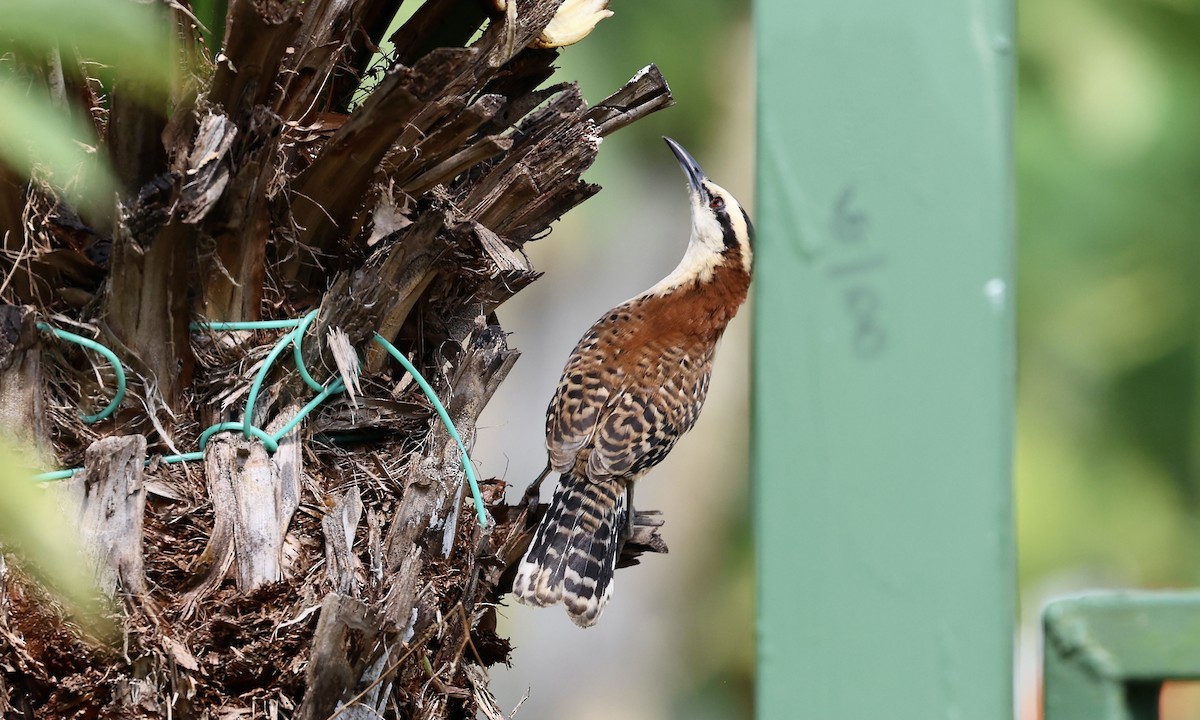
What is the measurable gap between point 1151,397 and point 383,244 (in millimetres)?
7699

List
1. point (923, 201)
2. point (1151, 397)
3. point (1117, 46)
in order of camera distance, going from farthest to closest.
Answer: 1. point (1151, 397)
2. point (1117, 46)
3. point (923, 201)

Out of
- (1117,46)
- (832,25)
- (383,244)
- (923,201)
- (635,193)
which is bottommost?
(923,201)

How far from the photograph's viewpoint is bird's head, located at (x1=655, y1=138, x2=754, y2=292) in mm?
3926

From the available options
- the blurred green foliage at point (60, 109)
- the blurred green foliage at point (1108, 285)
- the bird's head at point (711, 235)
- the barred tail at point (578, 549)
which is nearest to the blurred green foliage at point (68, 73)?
the blurred green foliage at point (60, 109)

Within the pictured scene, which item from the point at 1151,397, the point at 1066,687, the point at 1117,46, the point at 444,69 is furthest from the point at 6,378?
the point at 1151,397

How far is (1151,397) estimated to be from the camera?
28.6 feet

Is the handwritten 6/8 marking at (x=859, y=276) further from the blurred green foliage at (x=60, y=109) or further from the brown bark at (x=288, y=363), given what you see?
the brown bark at (x=288, y=363)

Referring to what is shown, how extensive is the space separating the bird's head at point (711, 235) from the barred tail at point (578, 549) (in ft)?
2.87

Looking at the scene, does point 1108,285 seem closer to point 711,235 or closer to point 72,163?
point 711,235

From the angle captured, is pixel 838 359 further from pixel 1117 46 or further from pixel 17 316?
pixel 1117 46

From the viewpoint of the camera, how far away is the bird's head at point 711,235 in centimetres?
393

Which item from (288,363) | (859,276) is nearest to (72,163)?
(288,363)

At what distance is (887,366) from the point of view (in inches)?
41.4

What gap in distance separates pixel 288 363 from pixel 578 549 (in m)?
1.05
